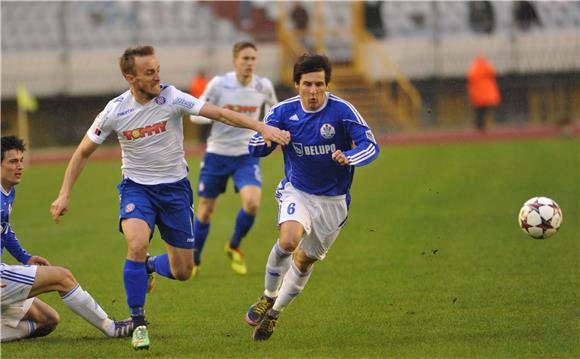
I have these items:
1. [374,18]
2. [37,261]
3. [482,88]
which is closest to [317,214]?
[37,261]

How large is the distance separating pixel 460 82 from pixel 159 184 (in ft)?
95.8

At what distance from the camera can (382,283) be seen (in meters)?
10.1

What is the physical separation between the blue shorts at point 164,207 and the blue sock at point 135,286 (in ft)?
1.41

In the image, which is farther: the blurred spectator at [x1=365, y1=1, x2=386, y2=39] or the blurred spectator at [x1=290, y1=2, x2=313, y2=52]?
the blurred spectator at [x1=365, y1=1, x2=386, y2=39]

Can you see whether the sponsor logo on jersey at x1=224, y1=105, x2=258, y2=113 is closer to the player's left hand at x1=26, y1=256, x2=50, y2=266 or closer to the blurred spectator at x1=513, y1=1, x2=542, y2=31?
the player's left hand at x1=26, y1=256, x2=50, y2=266

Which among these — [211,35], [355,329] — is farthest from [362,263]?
[211,35]

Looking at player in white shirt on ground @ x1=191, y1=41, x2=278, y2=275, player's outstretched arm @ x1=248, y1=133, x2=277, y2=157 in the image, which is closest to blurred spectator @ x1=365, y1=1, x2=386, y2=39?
player in white shirt on ground @ x1=191, y1=41, x2=278, y2=275

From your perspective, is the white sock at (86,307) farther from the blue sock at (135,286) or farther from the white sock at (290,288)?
the white sock at (290,288)

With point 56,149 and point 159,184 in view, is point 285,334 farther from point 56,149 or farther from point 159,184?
point 56,149

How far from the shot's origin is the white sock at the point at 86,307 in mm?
7691

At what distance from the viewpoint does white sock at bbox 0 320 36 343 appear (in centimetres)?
794

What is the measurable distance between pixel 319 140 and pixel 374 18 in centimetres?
3019

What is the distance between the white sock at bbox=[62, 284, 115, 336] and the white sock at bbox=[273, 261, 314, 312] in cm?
127

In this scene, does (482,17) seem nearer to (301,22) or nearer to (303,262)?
(301,22)
